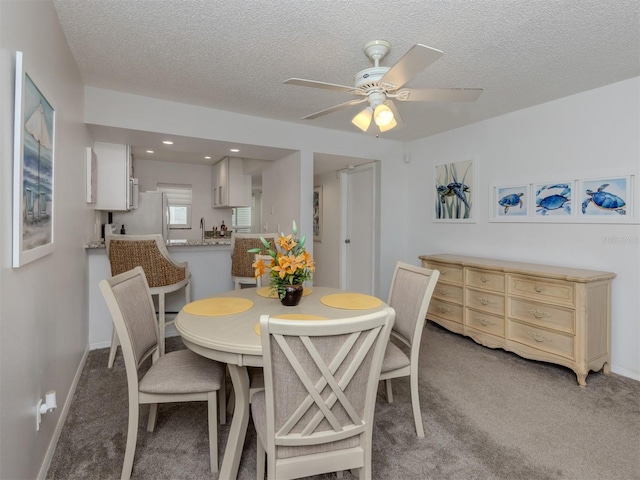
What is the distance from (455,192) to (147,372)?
141 inches

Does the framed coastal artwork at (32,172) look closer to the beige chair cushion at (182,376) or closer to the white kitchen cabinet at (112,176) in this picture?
the beige chair cushion at (182,376)

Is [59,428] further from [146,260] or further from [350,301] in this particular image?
[350,301]

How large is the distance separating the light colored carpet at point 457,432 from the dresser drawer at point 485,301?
1.90 ft


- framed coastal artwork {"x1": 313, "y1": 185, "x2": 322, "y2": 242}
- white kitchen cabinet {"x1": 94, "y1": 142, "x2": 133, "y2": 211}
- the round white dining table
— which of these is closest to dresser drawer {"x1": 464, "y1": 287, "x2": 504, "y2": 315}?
the round white dining table

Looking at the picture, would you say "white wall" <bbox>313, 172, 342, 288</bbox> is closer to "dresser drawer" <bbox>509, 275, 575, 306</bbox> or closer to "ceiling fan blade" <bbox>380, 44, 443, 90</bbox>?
"dresser drawer" <bbox>509, 275, 575, 306</bbox>

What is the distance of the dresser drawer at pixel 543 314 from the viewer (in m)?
2.57

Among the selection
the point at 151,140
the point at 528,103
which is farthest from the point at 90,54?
the point at 528,103

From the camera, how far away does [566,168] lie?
2980mm

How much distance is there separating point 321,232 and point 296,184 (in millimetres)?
1935

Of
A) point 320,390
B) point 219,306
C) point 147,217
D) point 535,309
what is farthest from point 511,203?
point 147,217

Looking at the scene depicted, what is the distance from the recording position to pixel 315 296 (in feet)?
7.26

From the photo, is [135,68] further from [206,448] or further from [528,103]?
[528,103]

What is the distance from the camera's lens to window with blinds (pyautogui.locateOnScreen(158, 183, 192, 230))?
6.13 metres

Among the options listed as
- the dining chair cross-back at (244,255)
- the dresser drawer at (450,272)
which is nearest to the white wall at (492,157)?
the dresser drawer at (450,272)
